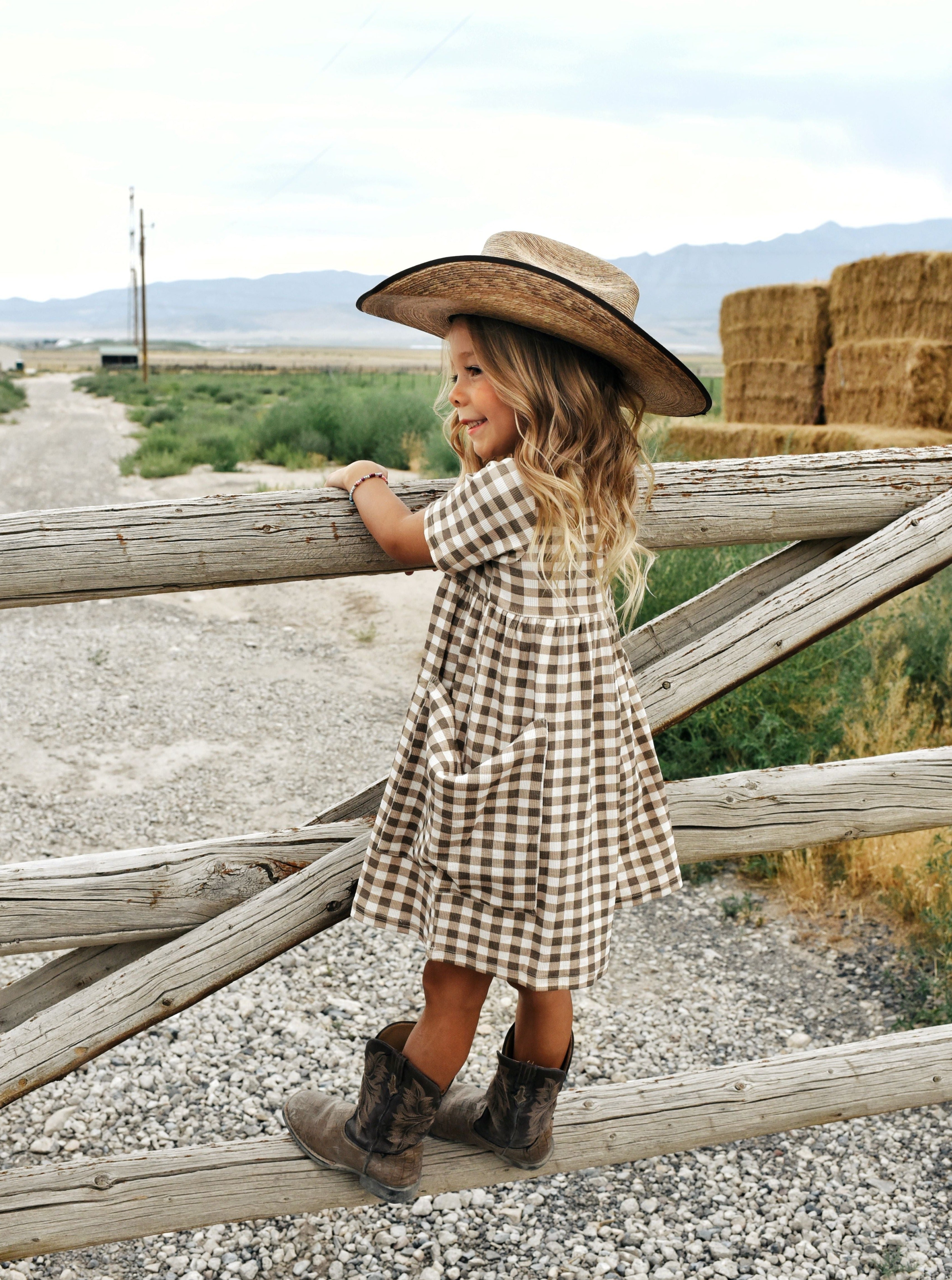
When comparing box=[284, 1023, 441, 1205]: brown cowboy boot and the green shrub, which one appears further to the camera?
the green shrub

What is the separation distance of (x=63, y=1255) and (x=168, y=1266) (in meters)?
0.25

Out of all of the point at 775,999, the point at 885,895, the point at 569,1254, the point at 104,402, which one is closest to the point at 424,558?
the point at 569,1254

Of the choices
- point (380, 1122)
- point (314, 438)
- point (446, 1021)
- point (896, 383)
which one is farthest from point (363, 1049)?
point (314, 438)

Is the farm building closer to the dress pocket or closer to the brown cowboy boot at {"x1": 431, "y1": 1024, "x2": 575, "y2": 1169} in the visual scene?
the brown cowboy boot at {"x1": 431, "y1": 1024, "x2": 575, "y2": 1169}

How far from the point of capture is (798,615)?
190 cm

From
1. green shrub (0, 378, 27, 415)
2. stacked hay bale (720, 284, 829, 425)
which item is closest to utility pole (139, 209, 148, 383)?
green shrub (0, 378, 27, 415)

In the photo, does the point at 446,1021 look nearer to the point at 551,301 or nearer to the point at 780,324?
the point at 551,301

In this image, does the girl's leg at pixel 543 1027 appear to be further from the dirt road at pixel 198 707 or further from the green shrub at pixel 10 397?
the green shrub at pixel 10 397

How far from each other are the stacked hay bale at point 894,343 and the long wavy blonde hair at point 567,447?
321 inches

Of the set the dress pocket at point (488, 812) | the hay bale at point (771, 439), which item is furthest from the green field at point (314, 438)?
the dress pocket at point (488, 812)

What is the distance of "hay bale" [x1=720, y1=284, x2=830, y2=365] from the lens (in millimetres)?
10828

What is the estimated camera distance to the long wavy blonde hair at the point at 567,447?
61.1 inches

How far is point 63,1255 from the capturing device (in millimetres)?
2484

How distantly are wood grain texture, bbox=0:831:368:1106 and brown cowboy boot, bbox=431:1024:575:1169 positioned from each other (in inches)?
15.5
